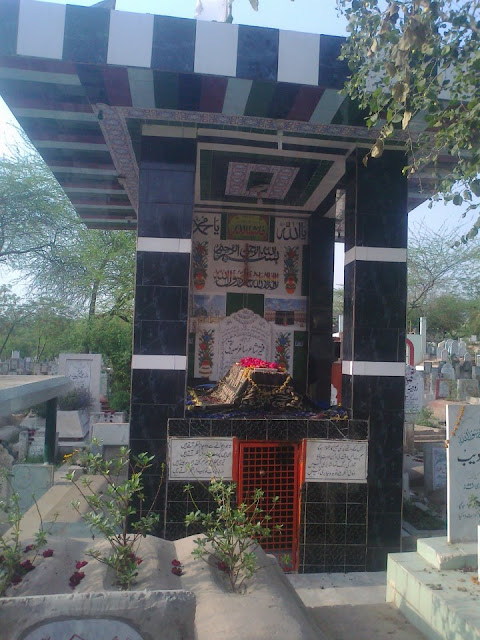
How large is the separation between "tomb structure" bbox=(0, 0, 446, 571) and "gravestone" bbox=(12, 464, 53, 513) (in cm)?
280

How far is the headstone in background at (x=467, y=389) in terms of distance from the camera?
61.7 ft

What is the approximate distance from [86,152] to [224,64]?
2.95 m

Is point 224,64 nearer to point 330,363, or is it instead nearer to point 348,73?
point 348,73

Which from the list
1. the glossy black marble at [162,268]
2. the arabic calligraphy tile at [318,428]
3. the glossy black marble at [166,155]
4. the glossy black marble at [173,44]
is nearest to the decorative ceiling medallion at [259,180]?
the glossy black marble at [166,155]

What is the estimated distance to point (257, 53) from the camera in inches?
199

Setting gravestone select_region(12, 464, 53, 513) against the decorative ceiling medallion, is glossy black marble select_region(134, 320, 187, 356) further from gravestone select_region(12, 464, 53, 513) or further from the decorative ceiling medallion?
gravestone select_region(12, 464, 53, 513)

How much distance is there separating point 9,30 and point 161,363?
3505 millimetres

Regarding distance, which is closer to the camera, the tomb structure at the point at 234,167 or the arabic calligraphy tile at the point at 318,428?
the tomb structure at the point at 234,167

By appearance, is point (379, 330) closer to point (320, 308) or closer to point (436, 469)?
point (320, 308)

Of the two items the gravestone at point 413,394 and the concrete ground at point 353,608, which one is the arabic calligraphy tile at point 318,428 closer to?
the concrete ground at point 353,608

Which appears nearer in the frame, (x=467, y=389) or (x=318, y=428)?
(x=318, y=428)

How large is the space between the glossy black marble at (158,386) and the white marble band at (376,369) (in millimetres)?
1926

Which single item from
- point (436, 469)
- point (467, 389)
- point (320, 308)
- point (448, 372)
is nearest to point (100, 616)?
point (320, 308)

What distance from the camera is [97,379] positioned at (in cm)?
1495
